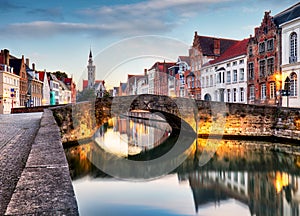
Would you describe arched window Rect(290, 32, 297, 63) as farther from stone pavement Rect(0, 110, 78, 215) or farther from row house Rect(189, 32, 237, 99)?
stone pavement Rect(0, 110, 78, 215)

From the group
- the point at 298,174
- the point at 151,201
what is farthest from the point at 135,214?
the point at 298,174

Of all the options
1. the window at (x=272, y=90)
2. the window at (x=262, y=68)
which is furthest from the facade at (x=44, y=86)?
the window at (x=272, y=90)

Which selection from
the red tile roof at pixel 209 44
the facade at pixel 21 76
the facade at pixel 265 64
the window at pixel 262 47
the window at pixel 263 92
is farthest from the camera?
the facade at pixel 21 76

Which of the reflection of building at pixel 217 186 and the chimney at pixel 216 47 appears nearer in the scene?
the reflection of building at pixel 217 186

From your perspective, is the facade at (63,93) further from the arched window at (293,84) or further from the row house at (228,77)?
the arched window at (293,84)

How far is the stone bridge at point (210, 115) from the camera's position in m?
13.8

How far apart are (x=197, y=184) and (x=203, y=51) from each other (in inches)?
951

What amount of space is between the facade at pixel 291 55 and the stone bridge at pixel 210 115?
3683 millimetres

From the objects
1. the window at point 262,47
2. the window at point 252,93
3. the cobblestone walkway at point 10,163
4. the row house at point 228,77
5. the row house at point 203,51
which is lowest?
the cobblestone walkway at point 10,163

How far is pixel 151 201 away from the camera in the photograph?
260 inches

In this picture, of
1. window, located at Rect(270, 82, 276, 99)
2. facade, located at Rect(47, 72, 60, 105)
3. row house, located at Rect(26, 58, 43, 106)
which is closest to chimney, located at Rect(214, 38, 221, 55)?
window, located at Rect(270, 82, 276, 99)

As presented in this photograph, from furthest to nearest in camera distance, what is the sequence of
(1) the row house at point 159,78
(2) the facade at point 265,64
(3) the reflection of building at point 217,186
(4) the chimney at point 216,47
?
(1) the row house at point 159,78 < (4) the chimney at point 216,47 < (2) the facade at point 265,64 < (3) the reflection of building at point 217,186

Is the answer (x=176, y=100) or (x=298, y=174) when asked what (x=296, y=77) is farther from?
(x=298, y=174)

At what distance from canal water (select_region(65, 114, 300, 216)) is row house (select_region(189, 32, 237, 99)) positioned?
63.0 ft
